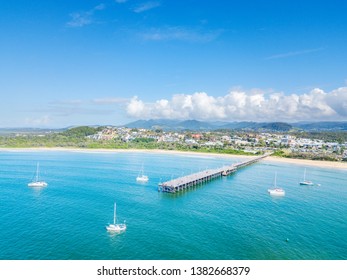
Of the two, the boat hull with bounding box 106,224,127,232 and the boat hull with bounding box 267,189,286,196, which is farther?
the boat hull with bounding box 267,189,286,196

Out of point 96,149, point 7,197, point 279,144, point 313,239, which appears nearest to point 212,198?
point 313,239

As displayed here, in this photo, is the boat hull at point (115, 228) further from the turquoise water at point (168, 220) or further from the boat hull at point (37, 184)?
the boat hull at point (37, 184)

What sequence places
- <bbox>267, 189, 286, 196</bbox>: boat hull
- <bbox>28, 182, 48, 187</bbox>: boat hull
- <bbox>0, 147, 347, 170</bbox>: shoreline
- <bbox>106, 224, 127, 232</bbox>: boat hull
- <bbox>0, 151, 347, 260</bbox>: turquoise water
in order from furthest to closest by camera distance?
<bbox>0, 147, 347, 170</bbox>: shoreline < <bbox>28, 182, 48, 187</bbox>: boat hull < <bbox>267, 189, 286, 196</bbox>: boat hull < <bbox>106, 224, 127, 232</bbox>: boat hull < <bbox>0, 151, 347, 260</bbox>: turquoise water

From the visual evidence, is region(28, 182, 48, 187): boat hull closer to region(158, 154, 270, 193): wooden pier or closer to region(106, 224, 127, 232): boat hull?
region(158, 154, 270, 193): wooden pier

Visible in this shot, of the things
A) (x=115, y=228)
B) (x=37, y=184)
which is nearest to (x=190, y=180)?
(x=115, y=228)

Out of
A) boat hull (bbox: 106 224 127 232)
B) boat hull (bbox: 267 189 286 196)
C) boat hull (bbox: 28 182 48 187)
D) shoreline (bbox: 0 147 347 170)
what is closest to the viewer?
boat hull (bbox: 106 224 127 232)

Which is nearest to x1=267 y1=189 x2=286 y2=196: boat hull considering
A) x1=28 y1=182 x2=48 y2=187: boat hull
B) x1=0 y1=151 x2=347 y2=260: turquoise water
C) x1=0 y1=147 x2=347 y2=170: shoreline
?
x1=0 y1=151 x2=347 y2=260: turquoise water

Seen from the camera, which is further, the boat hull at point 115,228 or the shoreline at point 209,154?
the shoreline at point 209,154

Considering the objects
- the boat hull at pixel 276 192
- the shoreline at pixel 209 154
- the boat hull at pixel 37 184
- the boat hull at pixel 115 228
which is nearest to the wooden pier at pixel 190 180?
the boat hull at pixel 276 192

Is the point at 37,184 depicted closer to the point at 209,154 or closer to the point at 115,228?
the point at 115,228

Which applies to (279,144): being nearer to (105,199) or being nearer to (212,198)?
(212,198)
